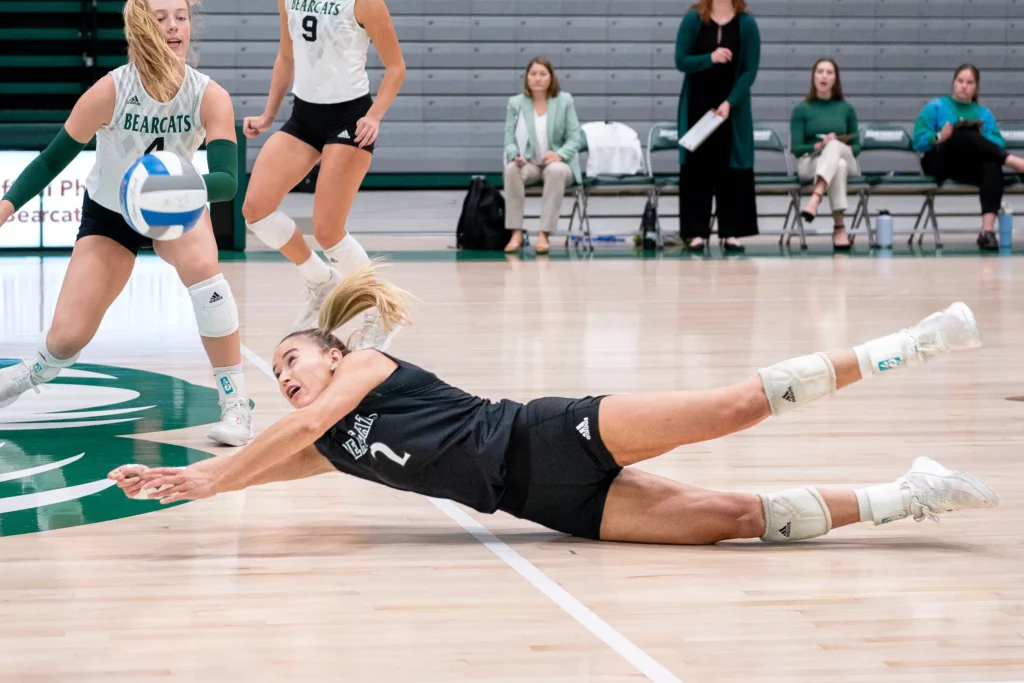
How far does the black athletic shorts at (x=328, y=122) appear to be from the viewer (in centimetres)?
625

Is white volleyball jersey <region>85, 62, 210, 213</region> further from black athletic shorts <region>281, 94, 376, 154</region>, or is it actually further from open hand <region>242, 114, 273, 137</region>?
open hand <region>242, 114, 273, 137</region>

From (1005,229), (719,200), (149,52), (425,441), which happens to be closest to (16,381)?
(149,52)

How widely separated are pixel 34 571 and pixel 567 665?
123 cm

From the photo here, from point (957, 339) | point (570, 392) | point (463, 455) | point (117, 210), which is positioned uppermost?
point (117, 210)

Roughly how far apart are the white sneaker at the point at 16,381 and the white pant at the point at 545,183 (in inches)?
296

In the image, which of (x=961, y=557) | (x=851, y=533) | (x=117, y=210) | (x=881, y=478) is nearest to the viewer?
(x=961, y=557)

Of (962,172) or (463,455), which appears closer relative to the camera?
(463,455)

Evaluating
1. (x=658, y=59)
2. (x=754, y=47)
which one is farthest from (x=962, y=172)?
(x=658, y=59)

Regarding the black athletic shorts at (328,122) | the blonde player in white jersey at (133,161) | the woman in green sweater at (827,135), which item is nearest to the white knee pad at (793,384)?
the blonde player in white jersey at (133,161)

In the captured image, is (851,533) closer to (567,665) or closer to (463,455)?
(463,455)

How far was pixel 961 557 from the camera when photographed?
306 cm

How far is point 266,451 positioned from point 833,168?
10.1 metres

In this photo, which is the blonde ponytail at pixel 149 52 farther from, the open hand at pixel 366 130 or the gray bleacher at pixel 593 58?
the gray bleacher at pixel 593 58

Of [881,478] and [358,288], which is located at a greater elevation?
[358,288]
